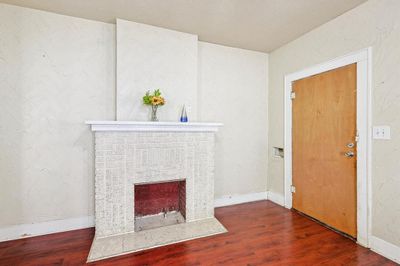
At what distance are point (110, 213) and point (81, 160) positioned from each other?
2.41ft

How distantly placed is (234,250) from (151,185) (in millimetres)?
1252

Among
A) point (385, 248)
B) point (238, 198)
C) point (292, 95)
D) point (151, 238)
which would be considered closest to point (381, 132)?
point (385, 248)

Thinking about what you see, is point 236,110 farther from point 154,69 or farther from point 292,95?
point 154,69

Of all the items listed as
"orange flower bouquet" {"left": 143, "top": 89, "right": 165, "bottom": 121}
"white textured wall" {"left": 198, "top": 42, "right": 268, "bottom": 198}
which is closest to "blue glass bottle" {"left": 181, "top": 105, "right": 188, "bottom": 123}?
"orange flower bouquet" {"left": 143, "top": 89, "right": 165, "bottom": 121}

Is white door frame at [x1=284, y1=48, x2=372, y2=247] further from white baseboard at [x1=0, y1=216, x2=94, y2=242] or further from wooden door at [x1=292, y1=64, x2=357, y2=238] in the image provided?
white baseboard at [x1=0, y1=216, x2=94, y2=242]

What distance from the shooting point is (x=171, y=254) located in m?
1.88

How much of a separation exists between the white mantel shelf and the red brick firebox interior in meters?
0.72

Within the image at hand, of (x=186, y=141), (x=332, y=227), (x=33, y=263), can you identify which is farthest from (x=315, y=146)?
(x=33, y=263)

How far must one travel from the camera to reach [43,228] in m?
2.24

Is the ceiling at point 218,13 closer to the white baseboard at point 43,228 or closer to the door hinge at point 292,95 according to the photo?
the door hinge at point 292,95

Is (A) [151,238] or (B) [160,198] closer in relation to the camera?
(A) [151,238]

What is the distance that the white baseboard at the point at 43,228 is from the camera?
6.98 feet

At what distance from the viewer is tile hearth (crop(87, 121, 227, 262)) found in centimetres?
214

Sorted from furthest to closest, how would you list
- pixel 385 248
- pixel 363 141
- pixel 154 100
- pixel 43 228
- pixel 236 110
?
pixel 236 110, pixel 154 100, pixel 43 228, pixel 363 141, pixel 385 248
